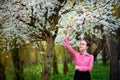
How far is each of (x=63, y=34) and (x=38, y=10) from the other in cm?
614

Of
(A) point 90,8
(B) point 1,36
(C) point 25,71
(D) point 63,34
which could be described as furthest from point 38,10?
(C) point 25,71

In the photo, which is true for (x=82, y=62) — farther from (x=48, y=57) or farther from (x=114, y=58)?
(x=114, y=58)

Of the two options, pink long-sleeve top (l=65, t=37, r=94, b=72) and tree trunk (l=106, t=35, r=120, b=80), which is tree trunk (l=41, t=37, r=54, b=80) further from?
pink long-sleeve top (l=65, t=37, r=94, b=72)

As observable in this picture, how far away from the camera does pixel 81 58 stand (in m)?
9.09

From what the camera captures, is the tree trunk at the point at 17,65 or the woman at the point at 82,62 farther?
the tree trunk at the point at 17,65

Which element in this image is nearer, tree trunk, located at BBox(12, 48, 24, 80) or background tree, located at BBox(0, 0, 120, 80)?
background tree, located at BBox(0, 0, 120, 80)

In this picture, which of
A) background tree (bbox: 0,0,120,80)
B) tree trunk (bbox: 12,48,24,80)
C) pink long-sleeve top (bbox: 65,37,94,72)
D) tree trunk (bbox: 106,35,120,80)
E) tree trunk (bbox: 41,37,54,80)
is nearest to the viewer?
pink long-sleeve top (bbox: 65,37,94,72)

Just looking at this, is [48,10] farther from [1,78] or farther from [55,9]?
[1,78]

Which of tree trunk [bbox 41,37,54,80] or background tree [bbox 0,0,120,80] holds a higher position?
background tree [bbox 0,0,120,80]

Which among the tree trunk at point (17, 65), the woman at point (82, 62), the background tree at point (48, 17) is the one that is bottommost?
the tree trunk at point (17, 65)

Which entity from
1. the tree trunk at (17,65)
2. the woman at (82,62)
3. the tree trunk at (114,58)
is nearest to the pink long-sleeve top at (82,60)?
the woman at (82,62)

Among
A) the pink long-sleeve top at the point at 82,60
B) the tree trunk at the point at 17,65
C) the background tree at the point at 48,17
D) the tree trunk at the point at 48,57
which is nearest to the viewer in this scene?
the pink long-sleeve top at the point at 82,60

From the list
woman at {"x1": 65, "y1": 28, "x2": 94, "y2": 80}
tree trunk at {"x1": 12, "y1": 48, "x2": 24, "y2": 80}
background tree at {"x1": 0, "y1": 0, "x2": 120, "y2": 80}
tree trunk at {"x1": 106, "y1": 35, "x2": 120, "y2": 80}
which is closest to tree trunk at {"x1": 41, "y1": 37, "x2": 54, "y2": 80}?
background tree at {"x1": 0, "y1": 0, "x2": 120, "y2": 80}

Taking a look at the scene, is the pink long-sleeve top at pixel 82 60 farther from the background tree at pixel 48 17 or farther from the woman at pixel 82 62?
the background tree at pixel 48 17
